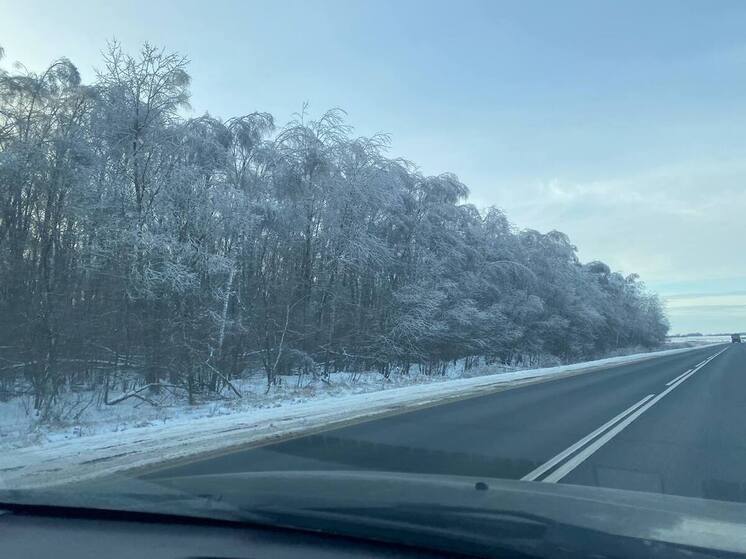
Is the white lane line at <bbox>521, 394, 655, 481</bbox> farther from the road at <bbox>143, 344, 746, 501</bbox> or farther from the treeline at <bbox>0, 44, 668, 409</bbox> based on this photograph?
the treeline at <bbox>0, 44, 668, 409</bbox>

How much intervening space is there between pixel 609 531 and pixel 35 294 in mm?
15472

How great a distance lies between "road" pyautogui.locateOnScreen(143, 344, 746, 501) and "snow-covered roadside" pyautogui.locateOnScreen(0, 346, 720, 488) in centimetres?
68

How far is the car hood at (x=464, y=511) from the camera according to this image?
3.54 metres

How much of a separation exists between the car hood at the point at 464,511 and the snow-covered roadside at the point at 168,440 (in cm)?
294

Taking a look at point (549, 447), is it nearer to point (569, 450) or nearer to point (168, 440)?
point (569, 450)

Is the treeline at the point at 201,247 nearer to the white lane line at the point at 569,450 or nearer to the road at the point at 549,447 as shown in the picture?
the road at the point at 549,447

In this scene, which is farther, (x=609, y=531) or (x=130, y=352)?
(x=130, y=352)

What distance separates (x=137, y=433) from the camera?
1170 cm

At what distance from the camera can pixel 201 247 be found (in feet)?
66.3

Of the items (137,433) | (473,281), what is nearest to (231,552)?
(137,433)

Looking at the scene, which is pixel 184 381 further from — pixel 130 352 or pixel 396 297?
pixel 396 297

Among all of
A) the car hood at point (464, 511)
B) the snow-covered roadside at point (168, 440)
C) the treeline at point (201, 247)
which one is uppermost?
the treeline at point (201, 247)

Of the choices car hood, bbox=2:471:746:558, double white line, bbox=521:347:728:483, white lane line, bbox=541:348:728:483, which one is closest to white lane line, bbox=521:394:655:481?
double white line, bbox=521:347:728:483

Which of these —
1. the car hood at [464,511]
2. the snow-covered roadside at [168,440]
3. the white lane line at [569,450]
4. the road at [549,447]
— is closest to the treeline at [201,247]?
the snow-covered roadside at [168,440]
